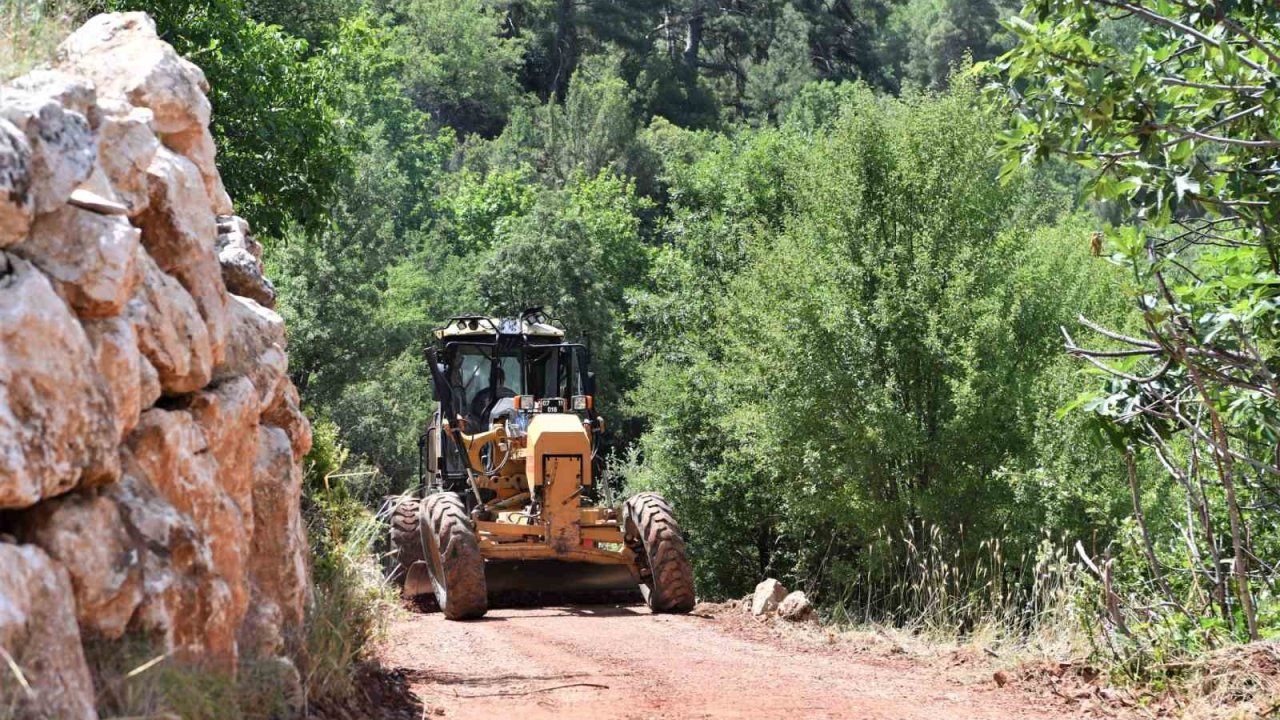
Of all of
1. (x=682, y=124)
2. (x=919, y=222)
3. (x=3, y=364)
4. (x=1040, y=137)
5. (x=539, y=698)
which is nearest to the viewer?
(x=3, y=364)

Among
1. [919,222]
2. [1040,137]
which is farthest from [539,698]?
[919,222]

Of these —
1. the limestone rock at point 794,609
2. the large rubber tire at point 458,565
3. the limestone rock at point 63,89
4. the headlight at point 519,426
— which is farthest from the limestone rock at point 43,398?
the headlight at point 519,426

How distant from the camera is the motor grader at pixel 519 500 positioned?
13.8 metres

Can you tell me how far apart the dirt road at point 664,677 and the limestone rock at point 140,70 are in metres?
3.20

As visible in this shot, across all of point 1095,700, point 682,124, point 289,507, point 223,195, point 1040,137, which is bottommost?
point 1095,700

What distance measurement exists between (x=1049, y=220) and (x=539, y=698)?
1262 inches

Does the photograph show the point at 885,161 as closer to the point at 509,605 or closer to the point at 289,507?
the point at 509,605

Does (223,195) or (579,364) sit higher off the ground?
(223,195)

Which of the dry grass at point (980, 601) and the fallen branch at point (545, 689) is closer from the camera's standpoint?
the fallen branch at point (545, 689)

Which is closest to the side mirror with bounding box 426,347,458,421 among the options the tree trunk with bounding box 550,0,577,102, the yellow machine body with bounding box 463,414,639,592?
the yellow machine body with bounding box 463,414,639,592

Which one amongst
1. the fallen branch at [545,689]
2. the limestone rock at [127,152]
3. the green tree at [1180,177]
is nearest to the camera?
the limestone rock at [127,152]

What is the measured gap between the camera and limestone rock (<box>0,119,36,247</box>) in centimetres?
434

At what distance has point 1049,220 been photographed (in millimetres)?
37562

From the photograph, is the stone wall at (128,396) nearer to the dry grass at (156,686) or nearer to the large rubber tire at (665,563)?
the dry grass at (156,686)
